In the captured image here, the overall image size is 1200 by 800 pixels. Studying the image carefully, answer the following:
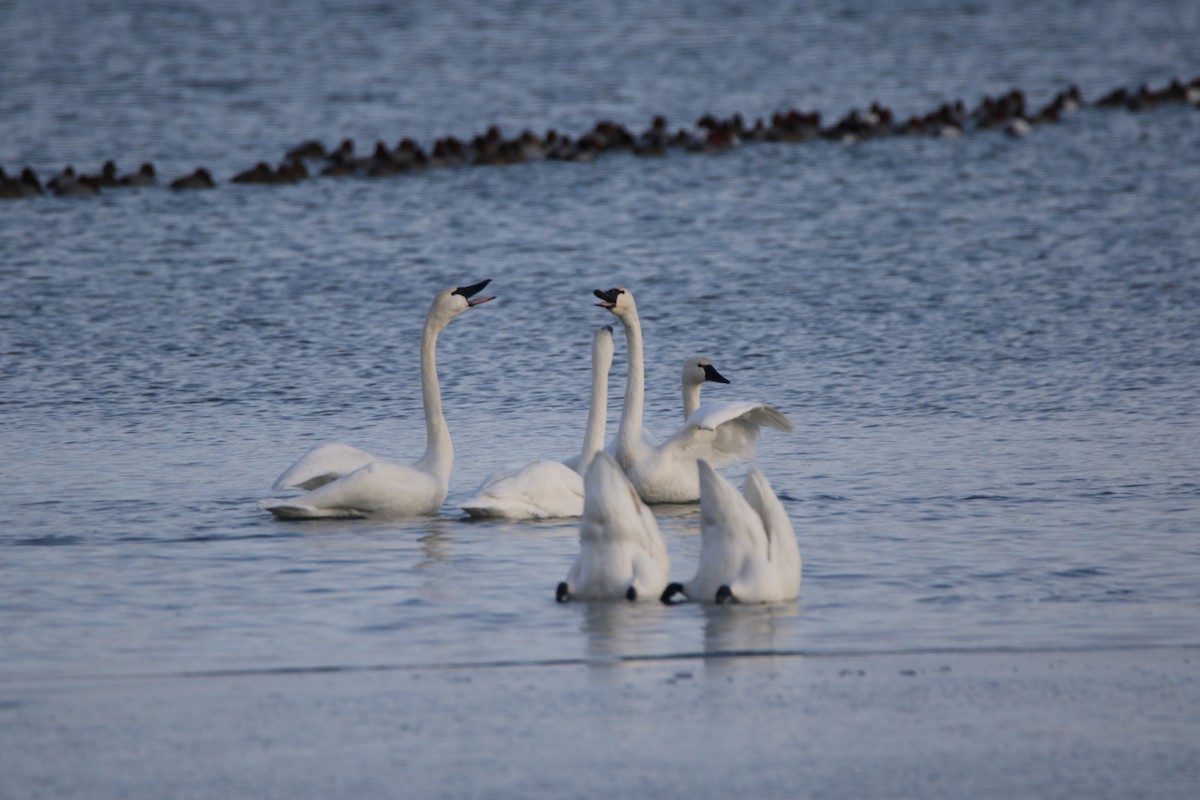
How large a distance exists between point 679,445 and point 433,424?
1.37 meters

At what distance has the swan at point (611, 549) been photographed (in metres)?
7.54

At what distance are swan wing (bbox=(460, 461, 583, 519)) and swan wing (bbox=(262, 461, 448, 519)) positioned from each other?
334mm

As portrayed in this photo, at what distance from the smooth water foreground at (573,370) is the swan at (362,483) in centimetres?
13

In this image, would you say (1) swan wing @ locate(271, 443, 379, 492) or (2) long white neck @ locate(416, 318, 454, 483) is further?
(2) long white neck @ locate(416, 318, 454, 483)

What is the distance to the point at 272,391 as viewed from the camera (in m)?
13.4

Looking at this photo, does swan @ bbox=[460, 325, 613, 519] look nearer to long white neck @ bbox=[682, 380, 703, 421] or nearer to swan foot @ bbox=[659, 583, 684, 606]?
long white neck @ bbox=[682, 380, 703, 421]

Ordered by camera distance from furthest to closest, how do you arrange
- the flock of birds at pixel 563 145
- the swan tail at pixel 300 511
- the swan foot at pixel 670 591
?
the flock of birds at pixel 563 145, the swan tail at pixel 300 511, the swan foot at pixel 670 591

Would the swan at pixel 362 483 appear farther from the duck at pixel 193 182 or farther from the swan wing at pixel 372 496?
the duck at pixel 193 182

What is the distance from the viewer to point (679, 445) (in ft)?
33.6

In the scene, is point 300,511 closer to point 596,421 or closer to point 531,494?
point 531,494

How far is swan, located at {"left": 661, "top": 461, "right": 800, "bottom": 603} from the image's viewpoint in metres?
7.46

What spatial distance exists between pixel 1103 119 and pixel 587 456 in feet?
69.1

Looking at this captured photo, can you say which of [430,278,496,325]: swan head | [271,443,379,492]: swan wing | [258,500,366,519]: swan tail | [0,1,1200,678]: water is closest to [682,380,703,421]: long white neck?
[0,1,1200,678]: water

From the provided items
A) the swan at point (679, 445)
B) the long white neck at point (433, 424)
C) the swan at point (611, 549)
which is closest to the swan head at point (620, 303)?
the swan at point (679, 445)
